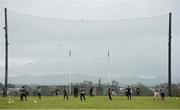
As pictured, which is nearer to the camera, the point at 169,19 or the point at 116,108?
the point at 116,108

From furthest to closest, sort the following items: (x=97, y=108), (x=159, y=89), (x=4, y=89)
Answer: (x=4, y=89)
(x=159, y=89)
(x=97, y=108)

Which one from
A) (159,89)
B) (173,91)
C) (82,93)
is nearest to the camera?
(82,93)

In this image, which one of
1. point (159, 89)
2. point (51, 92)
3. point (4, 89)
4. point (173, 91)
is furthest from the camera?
point (51, 92)

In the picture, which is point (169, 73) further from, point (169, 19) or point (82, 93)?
point (82, 93)

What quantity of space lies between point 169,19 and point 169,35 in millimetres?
2371

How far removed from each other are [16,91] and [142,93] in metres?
19.7

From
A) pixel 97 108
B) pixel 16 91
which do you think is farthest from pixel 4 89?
pixel 97 108

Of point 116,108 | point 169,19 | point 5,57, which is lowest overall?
point 116,108

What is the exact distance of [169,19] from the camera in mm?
75062

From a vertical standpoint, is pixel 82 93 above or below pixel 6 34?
below

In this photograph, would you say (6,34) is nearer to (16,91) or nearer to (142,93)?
(16,91)

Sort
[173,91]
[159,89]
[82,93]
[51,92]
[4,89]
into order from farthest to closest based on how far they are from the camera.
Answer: [51,92] < [173,91] < [4,89] < [159,89] < [82,93]

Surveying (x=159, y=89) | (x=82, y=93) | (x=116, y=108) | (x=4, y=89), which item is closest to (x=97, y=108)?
(x=116, y=108)

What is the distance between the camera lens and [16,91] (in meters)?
80.9
